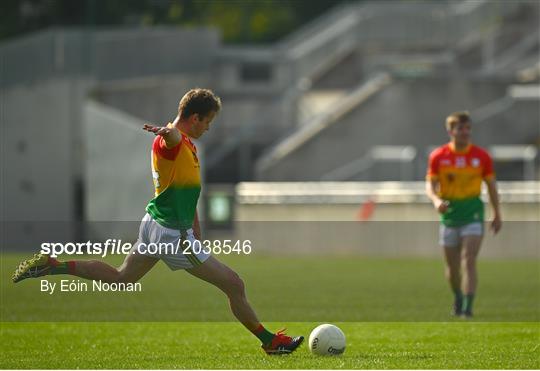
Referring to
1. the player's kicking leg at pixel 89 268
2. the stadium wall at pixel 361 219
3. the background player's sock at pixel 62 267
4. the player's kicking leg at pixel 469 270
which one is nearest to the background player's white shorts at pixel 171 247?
the player's kicking leg at pixel 89 268

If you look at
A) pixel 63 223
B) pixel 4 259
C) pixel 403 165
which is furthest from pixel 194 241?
pixel 63 223

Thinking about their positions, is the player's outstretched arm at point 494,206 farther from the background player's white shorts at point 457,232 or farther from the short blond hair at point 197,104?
the short blond hair at point 197,104

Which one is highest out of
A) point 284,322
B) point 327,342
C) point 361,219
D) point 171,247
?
point 171,247

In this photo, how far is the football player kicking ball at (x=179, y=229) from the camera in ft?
39.3

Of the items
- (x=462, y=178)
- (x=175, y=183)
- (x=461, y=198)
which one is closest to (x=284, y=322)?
(x=461, y=198)

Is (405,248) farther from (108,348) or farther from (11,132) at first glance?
(108,348)

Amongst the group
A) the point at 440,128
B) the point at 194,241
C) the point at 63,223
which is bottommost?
the point at 63,223

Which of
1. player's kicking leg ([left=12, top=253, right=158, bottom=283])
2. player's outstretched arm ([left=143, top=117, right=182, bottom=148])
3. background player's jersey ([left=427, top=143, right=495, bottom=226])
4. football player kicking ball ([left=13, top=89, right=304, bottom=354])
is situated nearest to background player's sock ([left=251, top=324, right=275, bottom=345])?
football player kicking ball ([left=13, top=89, right=304, bottom=354])

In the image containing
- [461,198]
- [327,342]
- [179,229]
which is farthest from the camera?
[461,198]

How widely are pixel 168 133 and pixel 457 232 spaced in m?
6.46

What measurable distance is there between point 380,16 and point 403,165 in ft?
42.5

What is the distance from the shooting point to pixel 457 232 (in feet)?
56.0

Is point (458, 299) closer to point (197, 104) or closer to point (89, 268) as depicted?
point (89, 268)

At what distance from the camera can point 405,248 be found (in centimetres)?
3108
